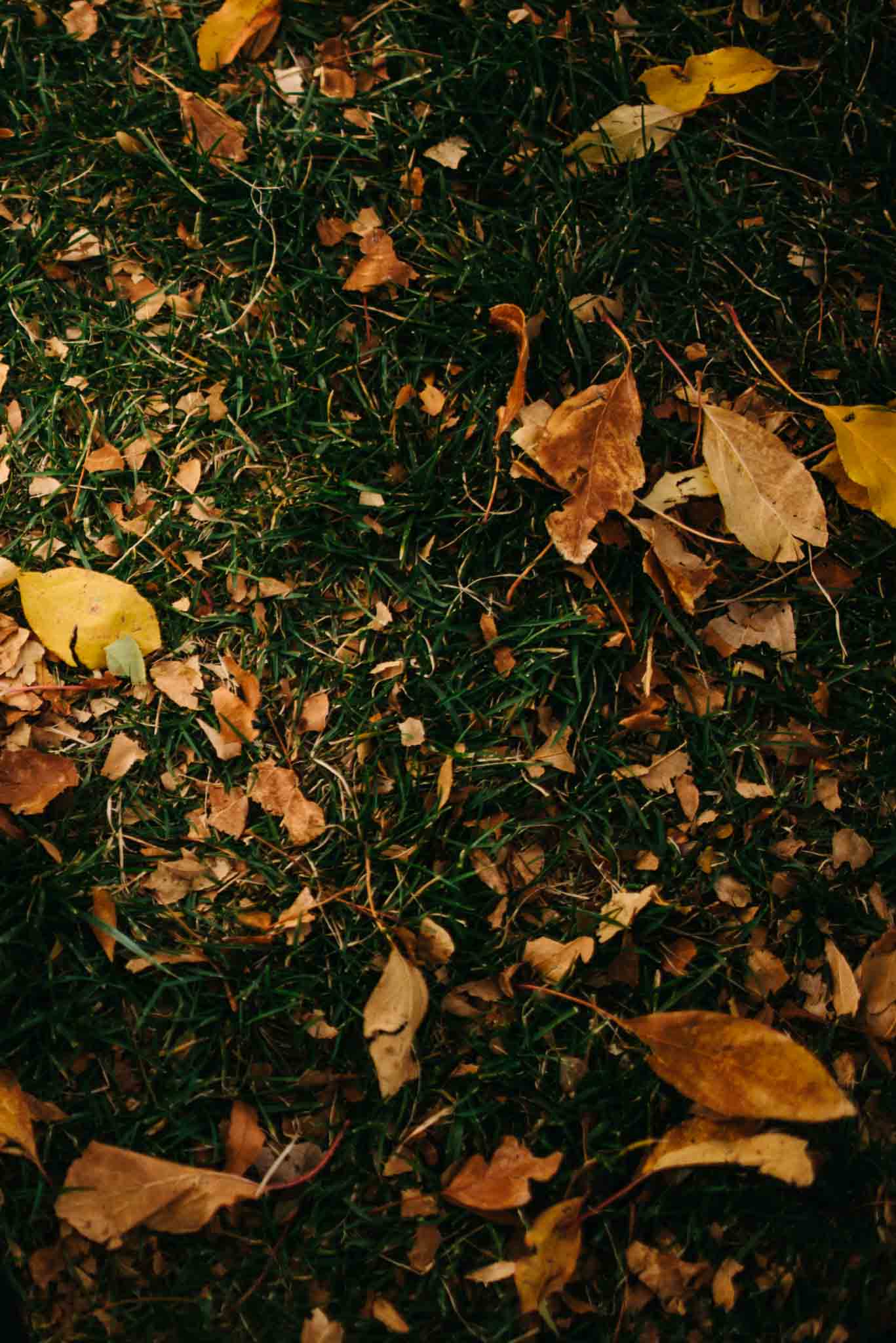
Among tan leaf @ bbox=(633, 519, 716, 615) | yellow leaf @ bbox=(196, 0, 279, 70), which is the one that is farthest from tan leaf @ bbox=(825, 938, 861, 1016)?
yellow leaf @ bbox=(196, 0, 279, 70)

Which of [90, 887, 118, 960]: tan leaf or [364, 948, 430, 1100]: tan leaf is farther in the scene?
[90, 887, 118, 960]: tan leaf

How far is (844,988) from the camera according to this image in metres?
1.71

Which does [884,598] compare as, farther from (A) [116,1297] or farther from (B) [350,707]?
(A) [116,1297]

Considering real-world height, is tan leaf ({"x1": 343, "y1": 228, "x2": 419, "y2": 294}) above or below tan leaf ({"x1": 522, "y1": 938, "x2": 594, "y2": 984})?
above

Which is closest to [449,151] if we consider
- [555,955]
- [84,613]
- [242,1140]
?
[84,613]

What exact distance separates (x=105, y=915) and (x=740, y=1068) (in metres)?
1.19

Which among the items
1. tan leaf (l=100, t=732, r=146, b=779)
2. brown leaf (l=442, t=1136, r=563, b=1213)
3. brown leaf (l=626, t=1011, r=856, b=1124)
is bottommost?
brown leaf (l=442, t=1136, r=563, b=1213)

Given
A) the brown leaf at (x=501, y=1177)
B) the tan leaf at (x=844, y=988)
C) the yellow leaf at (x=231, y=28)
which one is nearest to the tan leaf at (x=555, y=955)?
the brown leaf at (x=501, y=1177)

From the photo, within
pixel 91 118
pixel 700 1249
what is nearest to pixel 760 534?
pixel 700 1249

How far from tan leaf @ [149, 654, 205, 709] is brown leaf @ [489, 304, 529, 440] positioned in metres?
0.61

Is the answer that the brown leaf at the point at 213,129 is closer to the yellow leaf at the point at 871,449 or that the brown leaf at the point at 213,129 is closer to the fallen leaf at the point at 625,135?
the fallen leaf at the point at 625,135

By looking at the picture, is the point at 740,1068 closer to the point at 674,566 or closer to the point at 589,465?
the point at 674,566

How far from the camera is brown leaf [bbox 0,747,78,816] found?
1731 mm

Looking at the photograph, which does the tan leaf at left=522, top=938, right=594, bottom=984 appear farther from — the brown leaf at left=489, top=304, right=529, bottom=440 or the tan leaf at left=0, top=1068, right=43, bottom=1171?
the tan leaf at left=0, top=1068, right=43, bottom=1171
